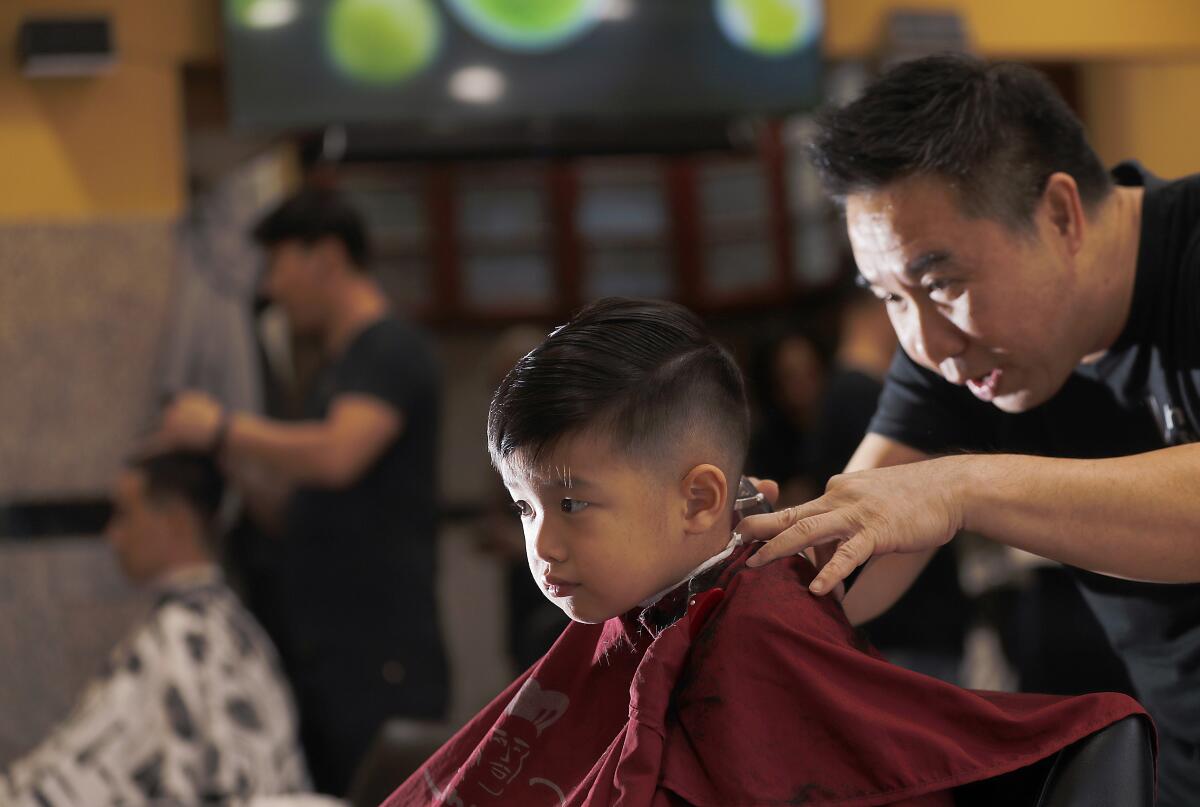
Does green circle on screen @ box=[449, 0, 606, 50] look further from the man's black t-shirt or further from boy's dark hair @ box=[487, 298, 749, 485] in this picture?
boy's dark hair @ box=[487, 298, 749, 485]

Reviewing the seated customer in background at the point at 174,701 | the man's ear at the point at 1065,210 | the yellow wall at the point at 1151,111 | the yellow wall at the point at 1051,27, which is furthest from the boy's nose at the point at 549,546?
the yellow wall at the point at 1151,111

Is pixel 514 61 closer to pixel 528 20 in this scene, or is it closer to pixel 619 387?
pixel 528 20

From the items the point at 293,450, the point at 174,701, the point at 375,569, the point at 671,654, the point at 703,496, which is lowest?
the point at 174,701

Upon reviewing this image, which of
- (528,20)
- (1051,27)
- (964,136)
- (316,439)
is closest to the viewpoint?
(964,136)

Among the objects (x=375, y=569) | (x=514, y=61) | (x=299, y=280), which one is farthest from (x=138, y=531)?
(x=514, y=61)

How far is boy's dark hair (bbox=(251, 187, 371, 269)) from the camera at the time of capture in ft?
10.5

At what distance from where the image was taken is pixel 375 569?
301cm

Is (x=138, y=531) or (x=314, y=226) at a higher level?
(x=314, y=226)

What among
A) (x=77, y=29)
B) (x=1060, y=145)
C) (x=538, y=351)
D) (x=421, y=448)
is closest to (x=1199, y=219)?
(x=1060, y=145)

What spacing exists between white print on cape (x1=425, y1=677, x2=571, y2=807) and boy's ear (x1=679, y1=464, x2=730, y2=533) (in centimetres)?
21

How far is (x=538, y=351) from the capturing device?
1.25m

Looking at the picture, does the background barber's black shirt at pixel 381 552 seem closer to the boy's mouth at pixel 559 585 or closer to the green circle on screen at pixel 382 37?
the green circle on screen at pixel 382 37

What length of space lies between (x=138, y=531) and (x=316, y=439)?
17.9 inches

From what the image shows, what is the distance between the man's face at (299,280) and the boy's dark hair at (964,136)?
6.05 ft
